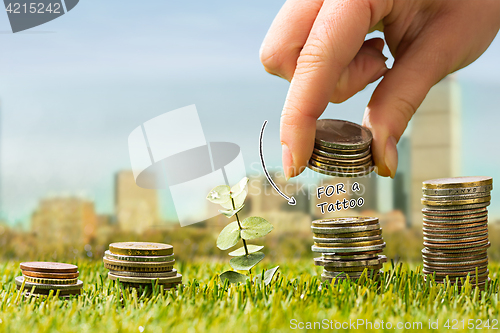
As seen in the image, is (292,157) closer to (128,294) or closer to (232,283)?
(232,283)

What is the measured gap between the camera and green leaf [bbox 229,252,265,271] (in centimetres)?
204

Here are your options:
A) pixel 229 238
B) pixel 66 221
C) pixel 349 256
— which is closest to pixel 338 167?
pixel 349 256

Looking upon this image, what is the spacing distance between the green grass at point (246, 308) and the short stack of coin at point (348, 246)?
9 centimetres

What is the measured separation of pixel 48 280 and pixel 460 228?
6.76 feet

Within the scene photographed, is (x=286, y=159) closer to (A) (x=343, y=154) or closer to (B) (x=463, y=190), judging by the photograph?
(A) (x=343, y=154)

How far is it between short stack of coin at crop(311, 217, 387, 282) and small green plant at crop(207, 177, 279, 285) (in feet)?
0.91

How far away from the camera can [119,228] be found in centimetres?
711

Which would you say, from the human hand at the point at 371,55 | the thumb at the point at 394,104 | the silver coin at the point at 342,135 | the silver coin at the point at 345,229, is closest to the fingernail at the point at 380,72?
the human hand at the point at 371,55

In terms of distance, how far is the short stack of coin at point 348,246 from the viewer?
2.10m

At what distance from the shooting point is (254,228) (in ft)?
6.80

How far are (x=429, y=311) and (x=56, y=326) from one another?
4.46 feet

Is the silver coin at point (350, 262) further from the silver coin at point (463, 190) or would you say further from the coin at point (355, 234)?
the silver coin at point (463, 190)

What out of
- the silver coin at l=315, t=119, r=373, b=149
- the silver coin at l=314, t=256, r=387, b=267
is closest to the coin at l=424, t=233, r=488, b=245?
the silver coin at l=314, t=256, r=387, b=267

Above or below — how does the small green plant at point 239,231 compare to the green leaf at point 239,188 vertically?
below
